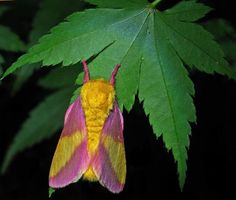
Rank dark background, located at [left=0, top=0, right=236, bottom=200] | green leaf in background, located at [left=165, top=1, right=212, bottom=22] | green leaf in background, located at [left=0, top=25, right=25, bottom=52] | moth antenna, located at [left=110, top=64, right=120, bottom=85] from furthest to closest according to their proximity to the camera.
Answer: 1. dark background, located at [left=0, top=0, right=236, bottom=200]
2. green leaf in background, located at [left=0, top=25, right=25, bottom=52]
3. green leaf in background, located at [left=165, top=1, right=212, bottom=22]
4. moth antenna, located at [left=110, top=64, right=120, bottom=85]

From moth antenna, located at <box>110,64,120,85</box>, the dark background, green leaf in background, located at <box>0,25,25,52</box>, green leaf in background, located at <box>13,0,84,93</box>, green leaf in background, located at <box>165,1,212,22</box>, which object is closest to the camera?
moth antenna, located at <box>110,64,120,85</box>

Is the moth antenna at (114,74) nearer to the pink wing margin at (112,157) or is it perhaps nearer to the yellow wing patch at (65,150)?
the pink wing margin at (112,157)

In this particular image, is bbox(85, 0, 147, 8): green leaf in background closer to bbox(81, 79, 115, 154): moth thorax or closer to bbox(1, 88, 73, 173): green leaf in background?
bbox(81, 79, 115, 154): moth thorax

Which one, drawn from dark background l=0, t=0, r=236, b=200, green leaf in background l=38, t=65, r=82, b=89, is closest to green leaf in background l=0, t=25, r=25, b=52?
green leaf in background l=38, t=65, r=82, b=89

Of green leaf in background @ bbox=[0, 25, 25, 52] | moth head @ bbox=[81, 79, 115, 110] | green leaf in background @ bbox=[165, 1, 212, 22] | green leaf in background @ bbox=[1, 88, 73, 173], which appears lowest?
green leaf in background @ bbox=[1, 88, 73, 173]

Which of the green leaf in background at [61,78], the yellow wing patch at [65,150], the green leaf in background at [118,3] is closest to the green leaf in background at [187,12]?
the green leaf in background at [118,3]

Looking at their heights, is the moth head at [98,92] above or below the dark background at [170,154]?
above

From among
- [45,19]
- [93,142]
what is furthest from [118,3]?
[45,19]
